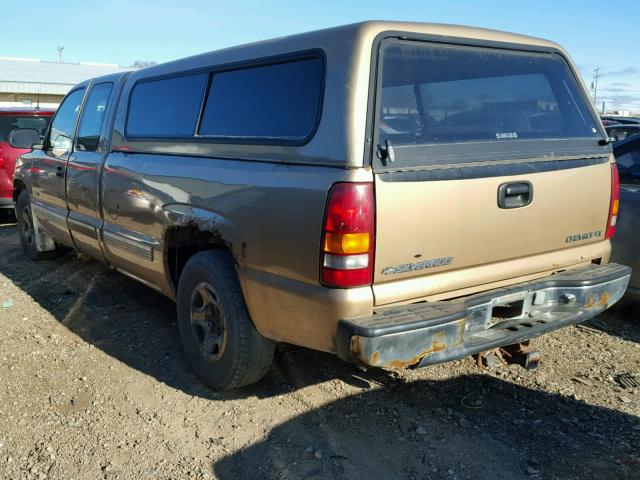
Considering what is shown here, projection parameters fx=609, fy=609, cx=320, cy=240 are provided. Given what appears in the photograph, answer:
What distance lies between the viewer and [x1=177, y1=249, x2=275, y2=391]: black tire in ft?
10.9

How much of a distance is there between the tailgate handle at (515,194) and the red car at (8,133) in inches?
313

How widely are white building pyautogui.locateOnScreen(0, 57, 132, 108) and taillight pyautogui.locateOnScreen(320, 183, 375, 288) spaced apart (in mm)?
30912

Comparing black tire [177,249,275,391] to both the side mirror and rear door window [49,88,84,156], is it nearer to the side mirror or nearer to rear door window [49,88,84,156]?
rear door window [49,88,84,156]

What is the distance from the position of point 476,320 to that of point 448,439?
2.12 ft

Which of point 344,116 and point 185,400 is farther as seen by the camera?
point 185,400

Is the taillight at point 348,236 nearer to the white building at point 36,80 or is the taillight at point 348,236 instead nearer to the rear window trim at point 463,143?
the rear window trim at point 463,143

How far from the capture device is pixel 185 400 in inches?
142

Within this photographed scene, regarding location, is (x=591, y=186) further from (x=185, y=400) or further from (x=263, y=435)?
(x=185, y=400)

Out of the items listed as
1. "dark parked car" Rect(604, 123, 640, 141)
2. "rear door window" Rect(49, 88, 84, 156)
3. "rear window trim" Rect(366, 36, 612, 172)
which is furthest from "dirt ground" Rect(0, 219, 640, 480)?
"dark parked car" Rect(604, 123, 640, 141)

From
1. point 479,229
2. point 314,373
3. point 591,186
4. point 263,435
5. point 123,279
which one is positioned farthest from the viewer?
point 123,279

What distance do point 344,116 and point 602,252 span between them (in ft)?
6.42

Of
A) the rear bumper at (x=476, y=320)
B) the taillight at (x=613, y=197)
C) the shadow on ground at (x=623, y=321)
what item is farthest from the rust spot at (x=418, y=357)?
the shadow on ground at (x=623, y=321)

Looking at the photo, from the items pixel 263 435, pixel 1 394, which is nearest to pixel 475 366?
pixel 263 435

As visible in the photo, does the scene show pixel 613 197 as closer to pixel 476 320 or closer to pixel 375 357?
pixel 476 320
